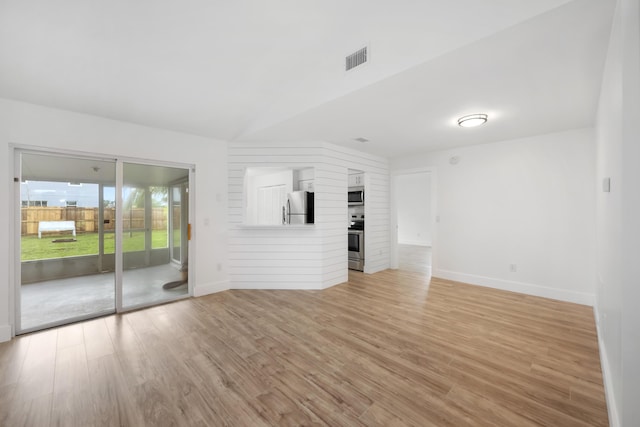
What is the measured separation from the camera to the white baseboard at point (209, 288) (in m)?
4.16

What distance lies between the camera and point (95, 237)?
3.51m

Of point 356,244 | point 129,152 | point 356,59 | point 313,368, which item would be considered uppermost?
point 356,59

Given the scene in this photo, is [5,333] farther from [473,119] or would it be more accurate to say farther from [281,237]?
[473,119]

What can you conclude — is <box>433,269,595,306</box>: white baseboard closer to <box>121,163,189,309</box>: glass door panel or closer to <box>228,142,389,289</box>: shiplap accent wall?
<box>228,142,389,289</box>: shiplap accent wall

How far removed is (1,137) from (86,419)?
316 cm

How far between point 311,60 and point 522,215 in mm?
4195

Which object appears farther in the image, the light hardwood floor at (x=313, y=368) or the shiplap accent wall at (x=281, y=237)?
the shiplap accent wall at (x=281, y=237)

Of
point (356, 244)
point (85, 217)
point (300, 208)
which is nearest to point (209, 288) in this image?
point (85, 217)

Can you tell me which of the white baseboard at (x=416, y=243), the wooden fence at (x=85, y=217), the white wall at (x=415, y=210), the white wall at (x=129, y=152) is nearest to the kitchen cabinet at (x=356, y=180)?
the white wall at (x=129, y=152)

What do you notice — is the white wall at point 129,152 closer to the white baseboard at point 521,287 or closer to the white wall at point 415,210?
the white baseboard at point 521,287

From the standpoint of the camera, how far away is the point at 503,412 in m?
1.75

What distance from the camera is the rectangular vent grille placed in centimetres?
252

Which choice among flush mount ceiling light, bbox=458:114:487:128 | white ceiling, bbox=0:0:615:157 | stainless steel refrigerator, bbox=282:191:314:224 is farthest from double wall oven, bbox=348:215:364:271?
flush mount ceiling light, bbox=458:114:487:128

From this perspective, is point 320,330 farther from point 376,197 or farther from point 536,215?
point 536,215
